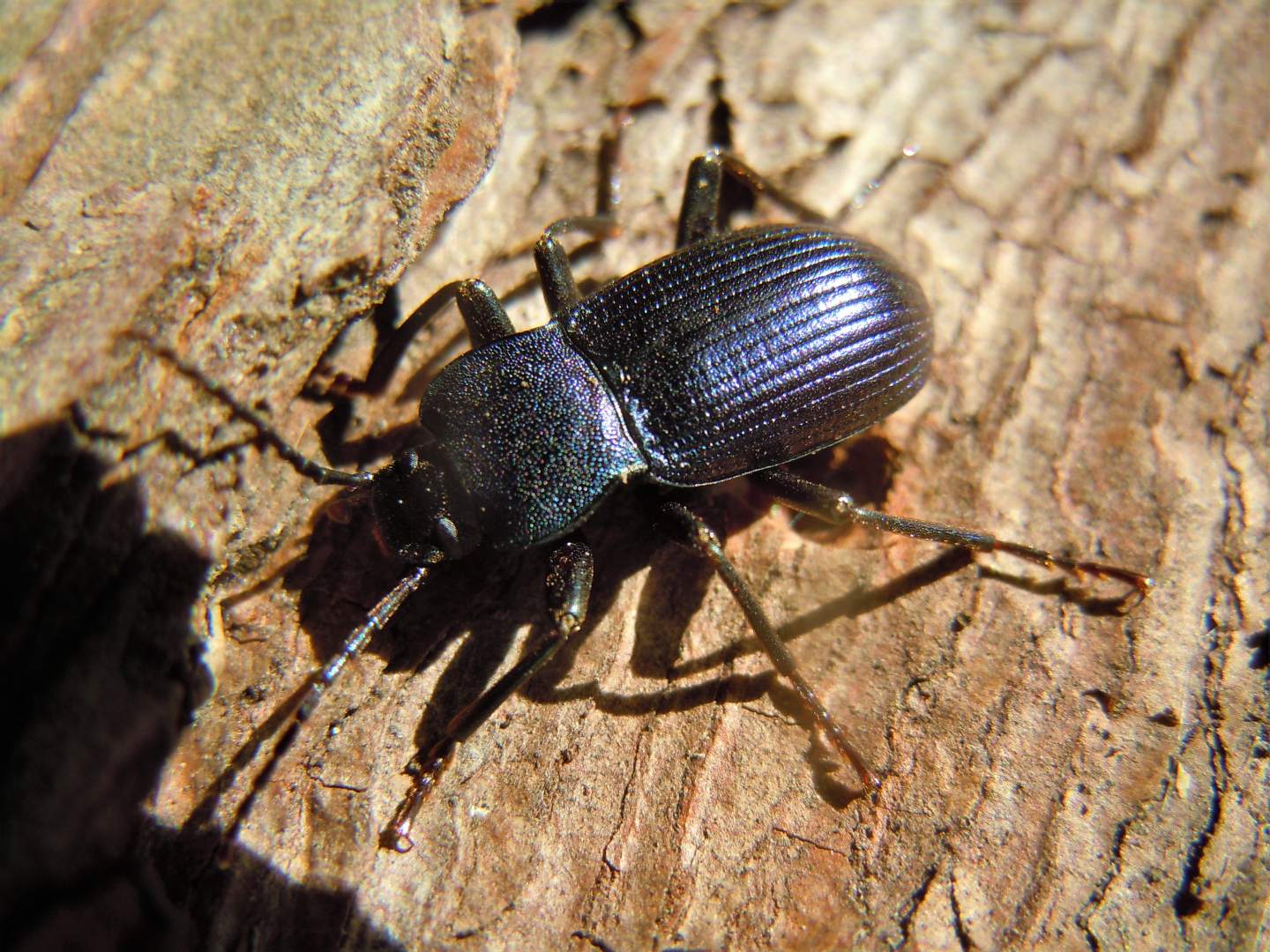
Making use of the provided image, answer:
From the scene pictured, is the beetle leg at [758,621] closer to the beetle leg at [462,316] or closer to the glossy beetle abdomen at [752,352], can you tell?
the glossy beetle abdomen at [752,352]

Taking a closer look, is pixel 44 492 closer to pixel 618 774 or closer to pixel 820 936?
pixel 618 774

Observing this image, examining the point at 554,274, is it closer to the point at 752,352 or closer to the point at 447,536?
the point at 752,352

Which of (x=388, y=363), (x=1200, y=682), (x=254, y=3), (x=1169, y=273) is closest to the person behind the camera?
(x=1200, y=682)

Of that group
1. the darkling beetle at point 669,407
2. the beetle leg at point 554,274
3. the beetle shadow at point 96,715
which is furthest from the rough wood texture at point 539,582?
the beetle leg at point 554,274

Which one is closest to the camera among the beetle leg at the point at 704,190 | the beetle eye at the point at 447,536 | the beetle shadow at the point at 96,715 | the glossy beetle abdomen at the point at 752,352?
the beetle shadow at the point at 96,715

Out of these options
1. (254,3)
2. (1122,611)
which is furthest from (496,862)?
(254,3)

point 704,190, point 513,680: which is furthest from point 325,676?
point 704,190

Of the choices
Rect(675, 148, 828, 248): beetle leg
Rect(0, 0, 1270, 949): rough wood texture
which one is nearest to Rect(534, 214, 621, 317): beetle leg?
Rect(0, 0, 1270, 949): rough wood texture
